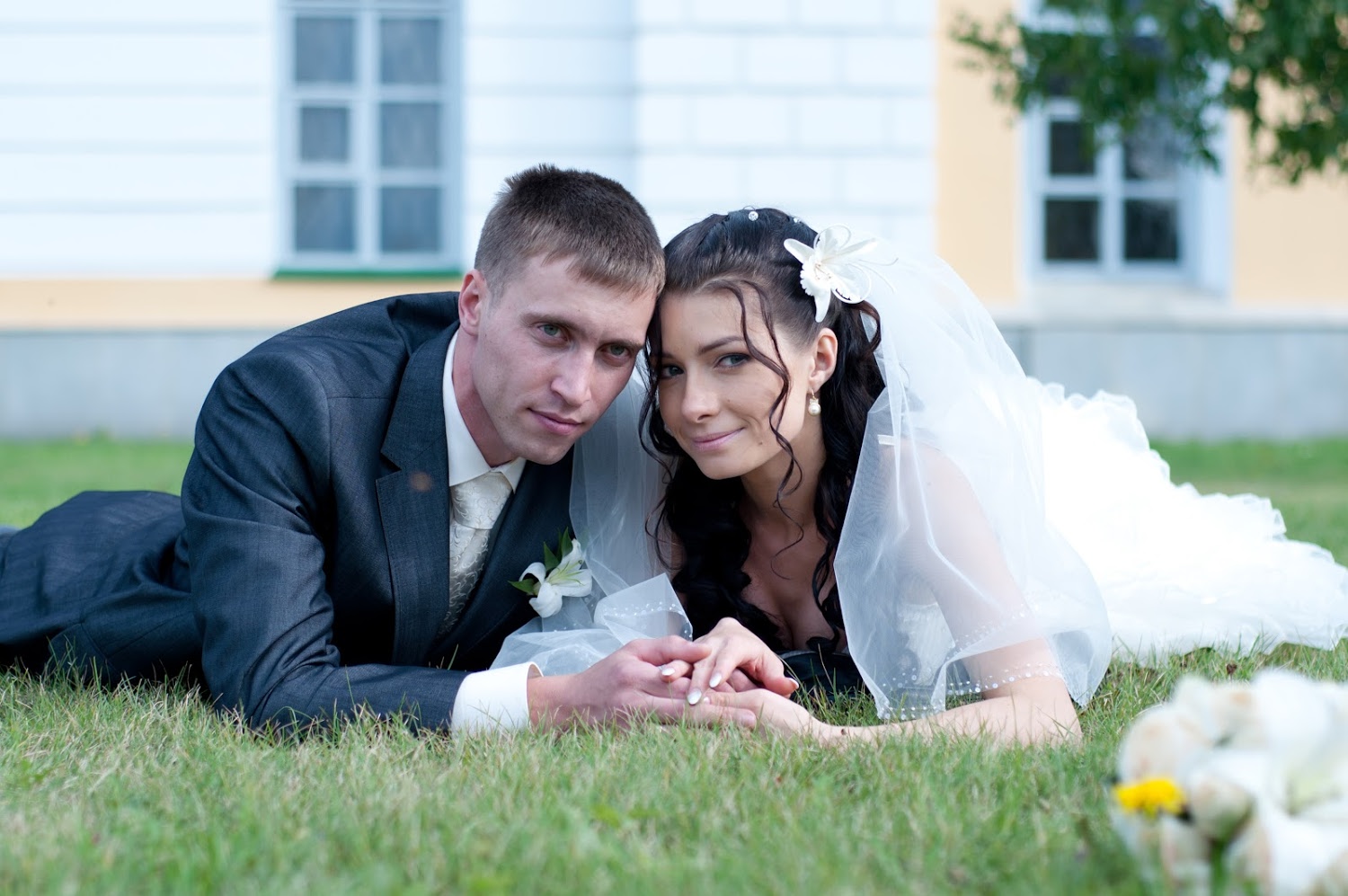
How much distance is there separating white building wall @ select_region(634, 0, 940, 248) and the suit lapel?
24.2 ft

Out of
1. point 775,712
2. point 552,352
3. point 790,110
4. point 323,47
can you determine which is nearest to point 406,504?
point 552,352

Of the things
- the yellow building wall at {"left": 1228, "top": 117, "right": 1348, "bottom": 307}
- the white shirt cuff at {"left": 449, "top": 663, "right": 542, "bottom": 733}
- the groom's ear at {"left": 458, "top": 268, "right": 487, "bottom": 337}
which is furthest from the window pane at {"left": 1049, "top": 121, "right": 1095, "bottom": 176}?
the white shirt cuff at {"left": 449, "top": 663, "right": 542, "bottom": 733}

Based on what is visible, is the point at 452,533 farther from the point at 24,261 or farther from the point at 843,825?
the point at 24,261

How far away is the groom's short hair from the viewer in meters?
3.17

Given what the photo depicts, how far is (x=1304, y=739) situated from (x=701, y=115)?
30.2ft

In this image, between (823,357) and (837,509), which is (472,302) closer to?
(823,357)

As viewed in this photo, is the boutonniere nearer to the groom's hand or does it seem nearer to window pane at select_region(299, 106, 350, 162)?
the groom's hand

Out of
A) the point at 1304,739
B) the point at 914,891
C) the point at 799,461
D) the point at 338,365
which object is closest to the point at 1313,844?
the point at 1304,739

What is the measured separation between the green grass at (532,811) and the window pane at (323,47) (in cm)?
882

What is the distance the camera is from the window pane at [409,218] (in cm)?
1141

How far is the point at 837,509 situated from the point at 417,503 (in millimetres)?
1033

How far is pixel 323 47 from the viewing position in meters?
11.2

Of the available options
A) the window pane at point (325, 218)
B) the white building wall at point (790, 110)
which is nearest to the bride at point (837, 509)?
the white building wall at point (790, 110)

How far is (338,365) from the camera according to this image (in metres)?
3.25
